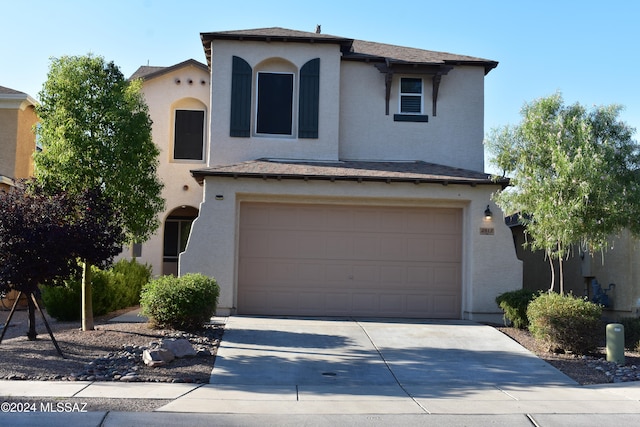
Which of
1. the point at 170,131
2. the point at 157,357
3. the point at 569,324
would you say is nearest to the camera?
the point at 157,357

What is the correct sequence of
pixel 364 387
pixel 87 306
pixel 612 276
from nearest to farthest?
pixel 364 387
pixel 87 306
pixel 612 276

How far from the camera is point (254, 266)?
49.4 ft

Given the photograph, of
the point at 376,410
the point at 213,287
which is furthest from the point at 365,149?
the point at 376,410

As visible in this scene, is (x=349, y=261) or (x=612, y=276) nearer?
(x=349, y=261)

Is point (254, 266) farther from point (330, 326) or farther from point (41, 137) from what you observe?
point (41, 137)

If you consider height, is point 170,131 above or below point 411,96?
below

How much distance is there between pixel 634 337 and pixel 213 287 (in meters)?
8.40


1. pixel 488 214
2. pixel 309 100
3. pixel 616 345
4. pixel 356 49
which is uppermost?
pixel 356 49

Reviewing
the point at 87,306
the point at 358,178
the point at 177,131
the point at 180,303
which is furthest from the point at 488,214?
the point at 177,131

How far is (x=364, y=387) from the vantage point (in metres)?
9.49

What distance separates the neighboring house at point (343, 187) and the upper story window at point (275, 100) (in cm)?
3

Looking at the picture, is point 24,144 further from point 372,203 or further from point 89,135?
point 372,203

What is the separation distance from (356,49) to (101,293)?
31.5 feet

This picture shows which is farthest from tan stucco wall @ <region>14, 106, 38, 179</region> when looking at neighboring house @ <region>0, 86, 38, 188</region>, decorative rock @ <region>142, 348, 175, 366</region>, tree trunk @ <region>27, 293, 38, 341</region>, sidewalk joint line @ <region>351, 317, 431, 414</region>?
decorative rock @ <region>142, 348, 175, 366</region>
